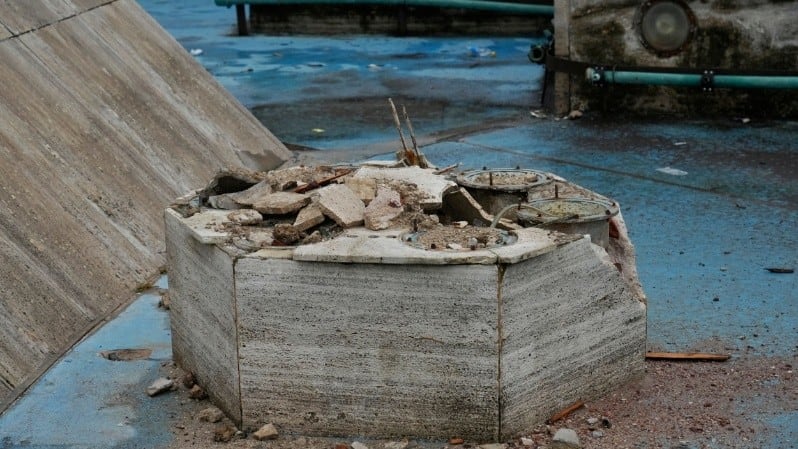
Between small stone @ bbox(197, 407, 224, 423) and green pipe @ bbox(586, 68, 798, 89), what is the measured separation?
7.29 meters

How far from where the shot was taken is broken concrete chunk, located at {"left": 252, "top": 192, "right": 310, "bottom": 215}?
5.79 metres

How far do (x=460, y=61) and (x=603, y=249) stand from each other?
10.5 meters

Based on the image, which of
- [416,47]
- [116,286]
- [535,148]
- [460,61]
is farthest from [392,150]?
[416,47]

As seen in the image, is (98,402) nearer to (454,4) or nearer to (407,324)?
(407,324)

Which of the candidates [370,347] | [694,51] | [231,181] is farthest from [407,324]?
[694,51]

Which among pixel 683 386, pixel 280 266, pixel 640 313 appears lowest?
pixel 683 386

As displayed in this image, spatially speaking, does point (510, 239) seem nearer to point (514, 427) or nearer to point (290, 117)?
point (514, 427)

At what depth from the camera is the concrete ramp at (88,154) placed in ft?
21.2

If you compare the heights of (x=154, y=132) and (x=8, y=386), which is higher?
(x=154, y=132)

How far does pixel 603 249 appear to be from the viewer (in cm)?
562

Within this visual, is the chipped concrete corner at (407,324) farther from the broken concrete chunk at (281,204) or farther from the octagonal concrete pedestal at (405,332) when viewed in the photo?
the broken concrete chunk at (281,204)

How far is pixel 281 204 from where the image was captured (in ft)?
19.0

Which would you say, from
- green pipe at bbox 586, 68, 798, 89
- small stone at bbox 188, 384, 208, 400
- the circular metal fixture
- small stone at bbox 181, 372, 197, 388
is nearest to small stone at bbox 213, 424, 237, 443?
small stone at bbox 188, 384, 208, 400

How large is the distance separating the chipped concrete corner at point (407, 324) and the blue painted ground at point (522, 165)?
0.66m
